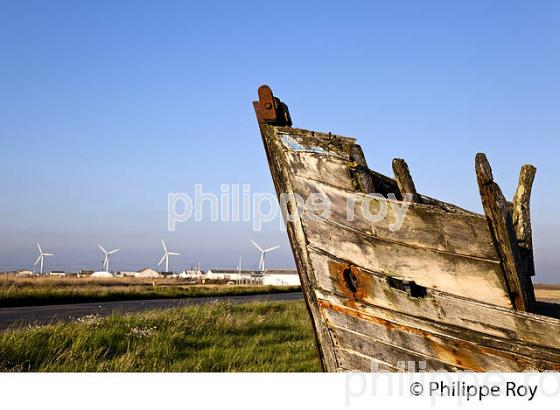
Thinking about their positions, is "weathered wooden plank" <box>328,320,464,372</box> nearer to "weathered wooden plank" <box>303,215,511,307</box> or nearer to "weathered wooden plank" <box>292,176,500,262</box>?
"weathered wooden plank" <box>303,215,511,307</box>

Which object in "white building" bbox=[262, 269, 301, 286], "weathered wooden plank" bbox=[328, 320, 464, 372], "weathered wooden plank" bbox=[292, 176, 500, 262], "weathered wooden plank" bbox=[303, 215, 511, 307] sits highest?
"weathered wooden plank" bbox=[292, 176, 500, 262]

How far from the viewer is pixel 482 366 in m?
4.49

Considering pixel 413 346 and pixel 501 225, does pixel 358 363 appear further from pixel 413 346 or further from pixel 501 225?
pixel 501 225

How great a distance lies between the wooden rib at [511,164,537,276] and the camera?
4.65m

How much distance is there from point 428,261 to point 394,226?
0.38m

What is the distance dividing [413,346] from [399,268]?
73cm

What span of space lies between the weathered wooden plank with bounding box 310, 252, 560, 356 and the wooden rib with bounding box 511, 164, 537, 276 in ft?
2.13

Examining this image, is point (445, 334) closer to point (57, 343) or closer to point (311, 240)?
point (311, 240)

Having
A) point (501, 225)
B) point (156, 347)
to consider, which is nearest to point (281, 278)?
point (156, 347)

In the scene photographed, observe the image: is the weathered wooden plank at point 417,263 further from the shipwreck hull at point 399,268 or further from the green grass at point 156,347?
the green grass at point 156,347

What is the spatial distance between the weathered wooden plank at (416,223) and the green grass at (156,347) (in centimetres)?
408

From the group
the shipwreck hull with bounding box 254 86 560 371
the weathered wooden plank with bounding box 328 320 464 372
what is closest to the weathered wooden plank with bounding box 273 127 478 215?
the shipwreck hull with bounding box 254 86 560 371

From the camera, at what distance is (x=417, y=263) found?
4488 millimetres
